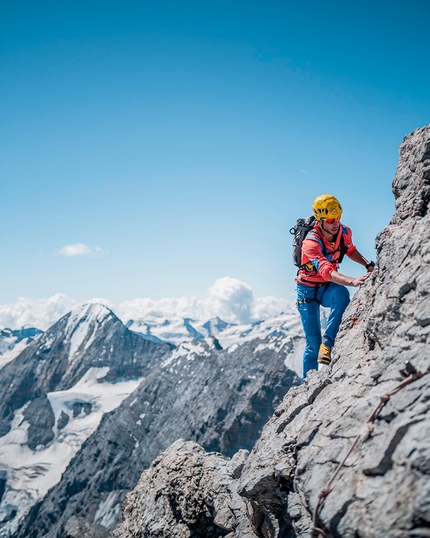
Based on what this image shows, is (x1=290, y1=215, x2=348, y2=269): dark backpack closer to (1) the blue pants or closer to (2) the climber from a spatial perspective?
(2) the climber

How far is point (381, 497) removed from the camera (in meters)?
6.22

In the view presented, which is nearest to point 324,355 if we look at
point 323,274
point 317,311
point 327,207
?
point 317,311

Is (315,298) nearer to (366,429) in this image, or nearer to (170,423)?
(366,429)

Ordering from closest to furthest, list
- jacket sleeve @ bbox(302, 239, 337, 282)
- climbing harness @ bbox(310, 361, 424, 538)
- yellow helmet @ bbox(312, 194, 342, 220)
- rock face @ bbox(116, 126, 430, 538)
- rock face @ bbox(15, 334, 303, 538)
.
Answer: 1. rock face @ bbox(116, 126, 430, 538)
2. climbing harness @ bbox(310, 361, 424, 538)
3. jacket sleeve @ bbox(302, 239, 337, 282)
4. yellow helmet @ bbox(312, 194, 342, 220)
5. rock face @ bbox(15, 334, 303, 538)

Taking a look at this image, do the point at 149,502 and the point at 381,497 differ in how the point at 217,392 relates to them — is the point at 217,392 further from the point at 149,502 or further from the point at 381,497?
the point at 381,497

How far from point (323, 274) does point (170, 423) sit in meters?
168

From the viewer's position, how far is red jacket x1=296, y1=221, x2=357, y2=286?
1288 centimetres

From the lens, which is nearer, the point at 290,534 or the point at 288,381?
the point at 290,534

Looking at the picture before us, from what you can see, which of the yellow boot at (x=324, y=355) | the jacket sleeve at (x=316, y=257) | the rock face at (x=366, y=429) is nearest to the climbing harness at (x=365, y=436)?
the rock face at (x=366, y=429)

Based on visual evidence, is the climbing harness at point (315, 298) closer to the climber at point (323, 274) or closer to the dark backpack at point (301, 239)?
the climber at point (323, 274)

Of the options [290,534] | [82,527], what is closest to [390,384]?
[290,534]

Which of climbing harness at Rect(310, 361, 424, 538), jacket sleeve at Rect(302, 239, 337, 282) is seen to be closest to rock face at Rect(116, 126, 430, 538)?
climbing harness at Rect(310, 361, 424, 538)

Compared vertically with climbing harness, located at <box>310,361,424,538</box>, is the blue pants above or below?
above

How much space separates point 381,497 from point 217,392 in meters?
164
